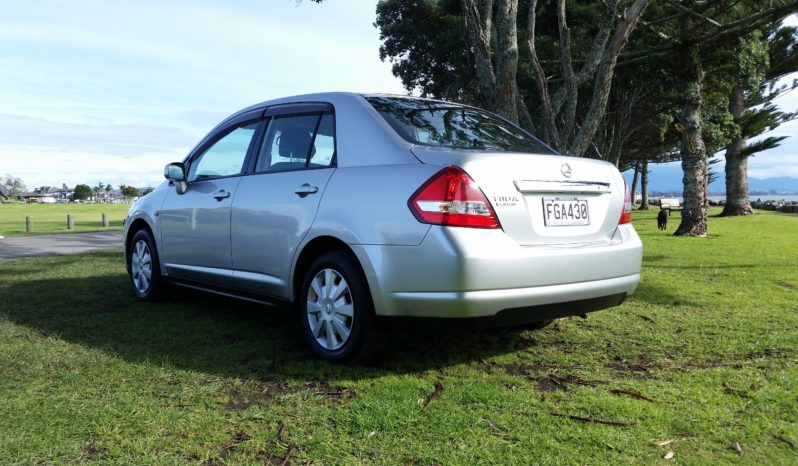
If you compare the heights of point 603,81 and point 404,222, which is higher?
point 603,81

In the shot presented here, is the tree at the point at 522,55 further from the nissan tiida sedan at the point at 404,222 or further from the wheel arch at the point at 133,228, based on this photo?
the wheel arch at the point at 133,228

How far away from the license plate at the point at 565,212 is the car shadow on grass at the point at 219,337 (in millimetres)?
869

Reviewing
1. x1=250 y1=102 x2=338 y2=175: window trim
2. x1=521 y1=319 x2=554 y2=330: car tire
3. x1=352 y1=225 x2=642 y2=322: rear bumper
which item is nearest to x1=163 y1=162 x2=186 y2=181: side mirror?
x1=250 y1=102 x2=338 y2=175: window trim

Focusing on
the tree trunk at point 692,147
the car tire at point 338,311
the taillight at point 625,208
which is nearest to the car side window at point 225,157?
the car tire at point 338,311

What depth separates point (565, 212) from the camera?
3684 millimetres

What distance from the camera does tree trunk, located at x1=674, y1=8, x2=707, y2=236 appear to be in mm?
15779

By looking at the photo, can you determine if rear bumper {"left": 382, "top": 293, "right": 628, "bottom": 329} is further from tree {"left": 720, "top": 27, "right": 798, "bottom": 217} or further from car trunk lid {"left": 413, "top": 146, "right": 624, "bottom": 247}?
tree {"left": 720, "top": 27, "right": 798, "bottom": 217}

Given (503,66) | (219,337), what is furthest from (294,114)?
(503,66)

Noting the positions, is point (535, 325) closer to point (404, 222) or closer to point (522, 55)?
point (404, 222)

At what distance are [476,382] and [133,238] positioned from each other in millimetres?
4377

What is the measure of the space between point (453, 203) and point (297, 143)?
164 cm

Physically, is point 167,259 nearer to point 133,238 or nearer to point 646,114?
point 133,238

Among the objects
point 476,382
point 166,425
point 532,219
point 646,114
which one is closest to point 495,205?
point 532,219

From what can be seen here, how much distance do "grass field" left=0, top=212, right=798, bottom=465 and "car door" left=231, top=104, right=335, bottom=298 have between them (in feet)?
1.83
